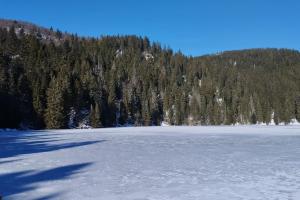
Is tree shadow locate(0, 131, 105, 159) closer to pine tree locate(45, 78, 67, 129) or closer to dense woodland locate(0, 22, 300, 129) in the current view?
pine tree locate(45, 78, 67, 129)

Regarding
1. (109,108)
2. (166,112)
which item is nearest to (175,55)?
(166,112)

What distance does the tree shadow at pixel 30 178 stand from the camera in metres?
13.8

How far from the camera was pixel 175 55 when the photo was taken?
580ft

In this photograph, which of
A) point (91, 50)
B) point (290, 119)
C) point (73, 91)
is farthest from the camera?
point (91, 50)

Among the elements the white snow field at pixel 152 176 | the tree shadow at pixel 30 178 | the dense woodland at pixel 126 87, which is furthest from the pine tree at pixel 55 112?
the tree shadow at pixel 30 178

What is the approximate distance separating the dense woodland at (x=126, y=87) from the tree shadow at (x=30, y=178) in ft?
190

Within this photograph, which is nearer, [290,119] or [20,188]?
[20,188]

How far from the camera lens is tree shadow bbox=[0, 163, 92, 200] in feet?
45.2

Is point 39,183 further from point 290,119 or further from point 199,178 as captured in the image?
point 290,119

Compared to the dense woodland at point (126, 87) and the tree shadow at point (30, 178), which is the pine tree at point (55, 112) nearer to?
the dense woodland at point (126, 87)

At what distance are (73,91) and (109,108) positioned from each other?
11.0 metres

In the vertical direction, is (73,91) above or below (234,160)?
above

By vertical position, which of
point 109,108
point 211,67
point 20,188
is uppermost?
point 211,67

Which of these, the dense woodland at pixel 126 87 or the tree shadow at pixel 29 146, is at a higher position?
the dense woodland at pixel 126 87
